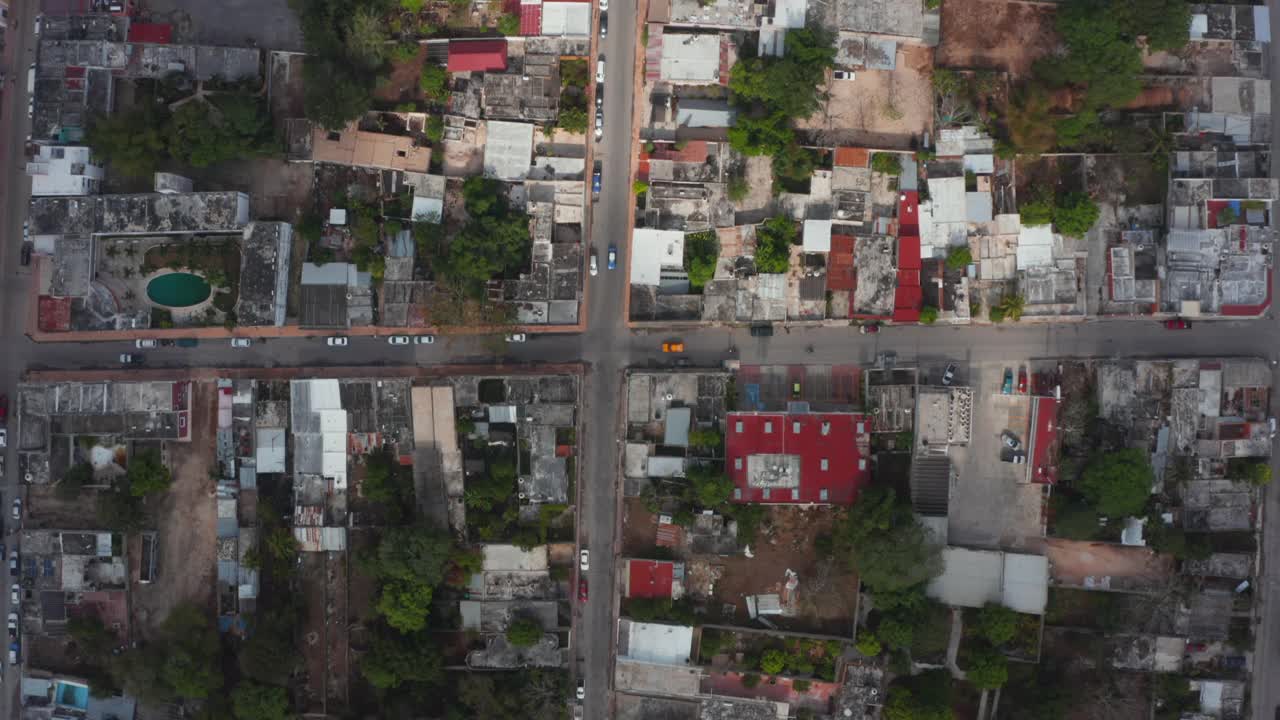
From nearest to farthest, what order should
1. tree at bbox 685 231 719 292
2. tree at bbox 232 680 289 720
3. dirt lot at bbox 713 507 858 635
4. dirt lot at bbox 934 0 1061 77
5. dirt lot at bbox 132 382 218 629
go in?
tree at bbox 232 680 289 720
tree at bbox 685 231 719 292
dirt lot at bbox 934 0 1061 77
dirt lot at bbox 713 507 858 635
dirt lot at bbox 132 382 218 629

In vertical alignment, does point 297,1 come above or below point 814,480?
above

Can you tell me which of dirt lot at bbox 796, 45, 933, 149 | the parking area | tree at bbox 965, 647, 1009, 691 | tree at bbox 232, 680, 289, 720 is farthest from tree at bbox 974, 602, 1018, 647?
tree at bbox 232, 680, 289, 720

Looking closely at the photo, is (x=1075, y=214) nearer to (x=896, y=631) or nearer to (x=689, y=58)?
(x=689, y=58)

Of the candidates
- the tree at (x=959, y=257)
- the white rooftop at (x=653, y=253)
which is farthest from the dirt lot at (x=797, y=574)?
the tree at (x=959, y=257)

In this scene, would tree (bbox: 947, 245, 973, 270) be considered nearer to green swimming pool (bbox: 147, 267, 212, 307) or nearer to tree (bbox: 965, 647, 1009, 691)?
tree (bbox: 965, 647, 1009, 691)

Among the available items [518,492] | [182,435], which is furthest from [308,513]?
[518,492]

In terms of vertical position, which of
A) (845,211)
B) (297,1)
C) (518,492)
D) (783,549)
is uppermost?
(297,1)

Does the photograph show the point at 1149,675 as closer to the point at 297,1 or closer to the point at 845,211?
the point at 845,211
